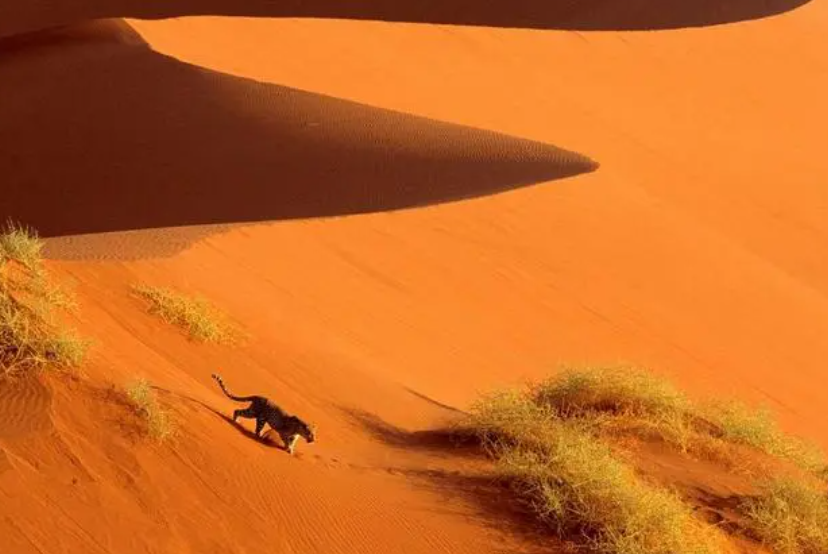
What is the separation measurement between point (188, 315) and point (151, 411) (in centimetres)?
223

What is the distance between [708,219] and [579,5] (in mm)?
12867

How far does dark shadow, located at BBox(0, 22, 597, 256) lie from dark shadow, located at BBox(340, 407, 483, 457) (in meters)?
4.95

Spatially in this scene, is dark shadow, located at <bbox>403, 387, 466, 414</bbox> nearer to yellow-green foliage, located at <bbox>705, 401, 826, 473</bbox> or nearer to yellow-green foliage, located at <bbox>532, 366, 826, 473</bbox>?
yellow-green foliage, located at <bbox>532, 366, 826, 473</bbox>

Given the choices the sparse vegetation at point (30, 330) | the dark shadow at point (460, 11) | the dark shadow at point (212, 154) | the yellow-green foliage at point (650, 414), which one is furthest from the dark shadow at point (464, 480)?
the dark shadow at point (460, 11)

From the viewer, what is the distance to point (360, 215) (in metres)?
12.3

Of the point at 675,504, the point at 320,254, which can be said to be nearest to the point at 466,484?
the point at 675,504

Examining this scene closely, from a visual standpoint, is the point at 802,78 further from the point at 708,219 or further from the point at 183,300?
the point at 183,300

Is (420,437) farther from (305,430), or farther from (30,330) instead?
(30,330)

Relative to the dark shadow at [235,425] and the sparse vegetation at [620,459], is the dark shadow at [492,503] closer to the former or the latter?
the sparse vegetation at [620,459]

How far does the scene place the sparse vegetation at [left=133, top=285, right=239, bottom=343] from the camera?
804 cm

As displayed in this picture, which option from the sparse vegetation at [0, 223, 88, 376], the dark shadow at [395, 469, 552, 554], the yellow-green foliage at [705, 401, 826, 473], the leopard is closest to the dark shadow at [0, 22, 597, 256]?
the yellow-green foliage at [705, 401, 826, 473]

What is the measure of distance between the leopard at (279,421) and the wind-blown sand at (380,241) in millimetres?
136

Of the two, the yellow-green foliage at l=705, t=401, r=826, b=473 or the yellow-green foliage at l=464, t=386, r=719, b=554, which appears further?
the yellow-green foliage at l=705, t=401, r=826, b=473

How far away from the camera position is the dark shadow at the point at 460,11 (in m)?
25.0
